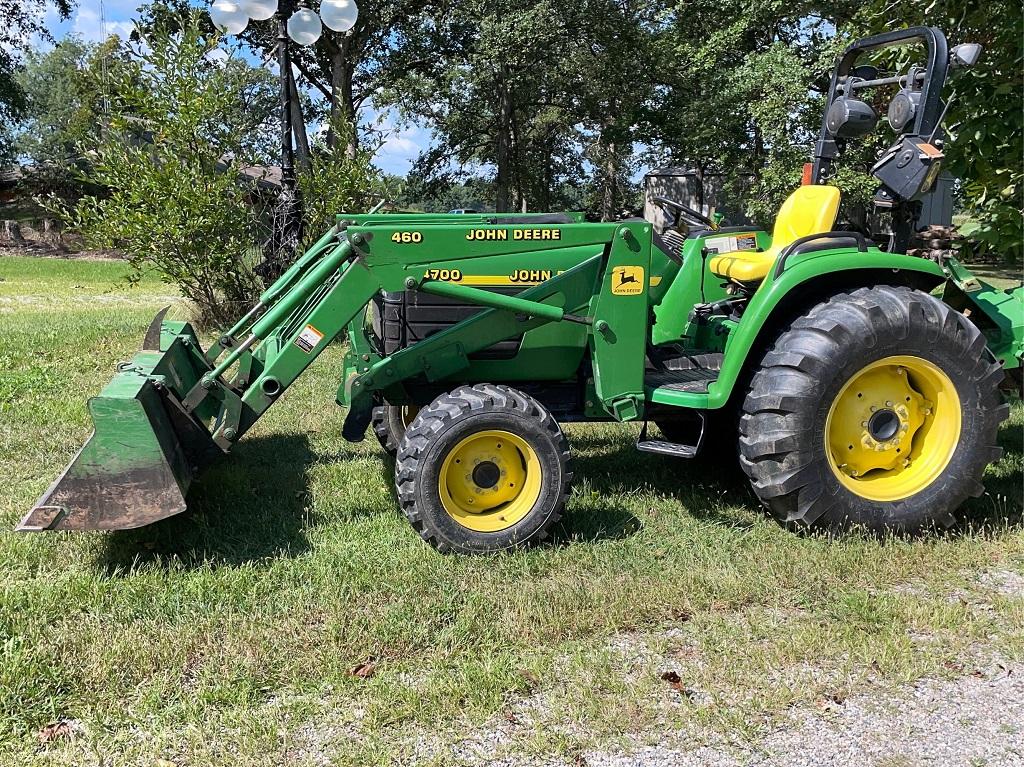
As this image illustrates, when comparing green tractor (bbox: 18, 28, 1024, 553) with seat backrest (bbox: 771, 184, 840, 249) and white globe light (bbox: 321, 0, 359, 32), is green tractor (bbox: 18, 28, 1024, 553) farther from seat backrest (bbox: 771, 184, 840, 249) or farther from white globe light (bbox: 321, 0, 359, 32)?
white globe light (bbox: 321, 0, 359, 32)

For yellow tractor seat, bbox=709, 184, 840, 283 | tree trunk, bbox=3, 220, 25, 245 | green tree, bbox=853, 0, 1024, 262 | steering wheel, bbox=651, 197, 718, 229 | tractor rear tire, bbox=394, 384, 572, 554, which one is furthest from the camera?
tree trunk, bbox=3, 220, 25, 245

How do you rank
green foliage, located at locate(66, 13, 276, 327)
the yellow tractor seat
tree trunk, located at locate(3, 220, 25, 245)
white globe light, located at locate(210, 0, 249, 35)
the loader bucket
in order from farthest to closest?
tree trunk, located at locate(3, 220, 25, 245) → green foliage, located at locate(66, 13, 276, 327) → white globe light, located at locate(210, 0, 249, 35) → the yellow tractor seat → the loader bucket

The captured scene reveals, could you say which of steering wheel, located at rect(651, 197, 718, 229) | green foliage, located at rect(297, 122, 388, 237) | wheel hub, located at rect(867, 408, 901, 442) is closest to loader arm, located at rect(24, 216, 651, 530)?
wheel hub, located at rect(867, 408, 901, 442)

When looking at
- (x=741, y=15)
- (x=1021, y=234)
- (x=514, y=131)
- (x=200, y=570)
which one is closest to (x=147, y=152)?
(x=200, y=570)

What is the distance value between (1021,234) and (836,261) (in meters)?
2.63

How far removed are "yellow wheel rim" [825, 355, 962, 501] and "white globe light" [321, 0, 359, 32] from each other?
247 inches

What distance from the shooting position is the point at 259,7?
24.9 feet

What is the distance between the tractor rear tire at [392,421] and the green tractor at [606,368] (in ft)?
2.04

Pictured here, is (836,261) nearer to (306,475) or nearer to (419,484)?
(419,484)

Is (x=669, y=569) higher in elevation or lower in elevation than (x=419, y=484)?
lower

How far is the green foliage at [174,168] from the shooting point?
902 cm

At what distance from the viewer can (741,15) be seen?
58.9 ft

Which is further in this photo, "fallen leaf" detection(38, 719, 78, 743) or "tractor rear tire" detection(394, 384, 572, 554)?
"tractor rear tire" detection(394, 384, 572, 554)

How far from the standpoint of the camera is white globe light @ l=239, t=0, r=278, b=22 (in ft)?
24.9
